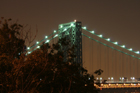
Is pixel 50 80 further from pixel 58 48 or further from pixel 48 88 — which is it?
pixel 58 48

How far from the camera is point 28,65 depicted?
11.8m

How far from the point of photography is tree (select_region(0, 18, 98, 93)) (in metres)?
10.3

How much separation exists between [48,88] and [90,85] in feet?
10.2

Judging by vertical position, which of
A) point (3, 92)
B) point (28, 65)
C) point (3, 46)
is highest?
point (3, 46)

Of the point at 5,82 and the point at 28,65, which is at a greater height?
the point at 28,65

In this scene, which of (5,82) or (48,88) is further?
(48,88)

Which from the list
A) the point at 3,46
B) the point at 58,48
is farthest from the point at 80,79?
the point at 3,46


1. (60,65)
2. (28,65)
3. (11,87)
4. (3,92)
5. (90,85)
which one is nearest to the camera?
(11,87)

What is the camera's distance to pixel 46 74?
12.4m

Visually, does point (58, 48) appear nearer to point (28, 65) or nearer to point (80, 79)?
point (80, 79)

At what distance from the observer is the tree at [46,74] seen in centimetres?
1032

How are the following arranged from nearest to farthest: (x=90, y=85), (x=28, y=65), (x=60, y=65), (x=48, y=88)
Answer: (x=28, y=65)
(x=48, y=88)
(x=60, y=65)
(x=90, y=85)

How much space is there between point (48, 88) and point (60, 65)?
1639 mm

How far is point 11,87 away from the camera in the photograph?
9.85 metres
